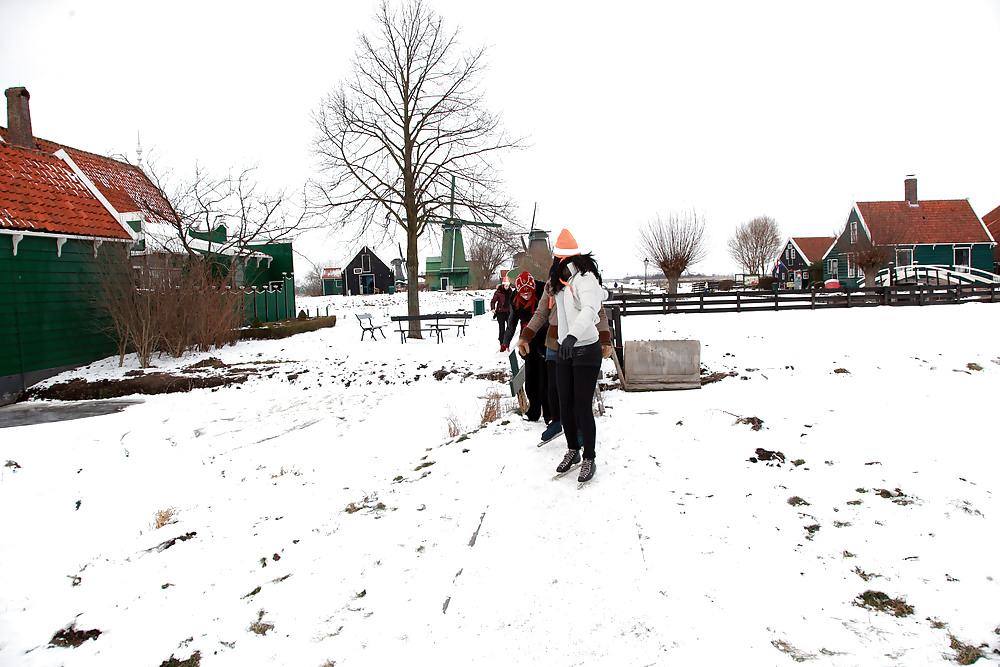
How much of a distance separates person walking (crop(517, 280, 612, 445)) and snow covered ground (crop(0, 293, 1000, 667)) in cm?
34

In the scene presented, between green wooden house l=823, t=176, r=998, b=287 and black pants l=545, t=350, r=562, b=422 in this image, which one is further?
green wooden house l=823, t=176, r=998, b=287

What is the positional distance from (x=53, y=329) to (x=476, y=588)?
534 inches

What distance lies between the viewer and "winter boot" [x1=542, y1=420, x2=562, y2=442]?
17.9ft

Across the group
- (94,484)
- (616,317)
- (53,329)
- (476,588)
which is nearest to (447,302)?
(53,329)

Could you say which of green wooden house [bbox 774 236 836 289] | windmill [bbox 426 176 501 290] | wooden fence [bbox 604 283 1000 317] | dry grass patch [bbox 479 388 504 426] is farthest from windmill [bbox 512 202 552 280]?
dry grass patch [bbox 479 388 504 426]

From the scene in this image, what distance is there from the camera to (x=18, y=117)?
15445 mm

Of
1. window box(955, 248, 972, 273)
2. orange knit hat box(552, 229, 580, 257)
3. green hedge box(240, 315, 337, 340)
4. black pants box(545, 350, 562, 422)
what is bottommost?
black pants box(545, 350, 562, 422)

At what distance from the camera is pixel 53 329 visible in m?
12.6

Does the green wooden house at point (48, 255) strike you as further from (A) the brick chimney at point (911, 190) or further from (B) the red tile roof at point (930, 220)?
(A) the brick chimney at point (911, 190)

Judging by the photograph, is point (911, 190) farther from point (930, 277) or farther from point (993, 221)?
point (930, 277)

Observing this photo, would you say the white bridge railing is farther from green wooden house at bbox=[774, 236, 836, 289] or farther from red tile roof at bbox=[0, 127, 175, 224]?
red tile roof at bbox=[0, 127, 175, 224]

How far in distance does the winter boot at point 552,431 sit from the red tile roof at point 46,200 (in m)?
12.2

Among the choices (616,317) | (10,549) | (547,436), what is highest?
(616,317)

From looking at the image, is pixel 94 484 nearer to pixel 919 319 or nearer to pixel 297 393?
pixel 297 393
